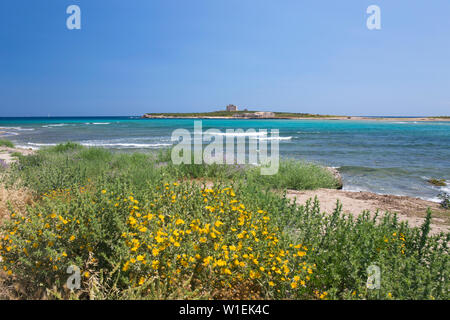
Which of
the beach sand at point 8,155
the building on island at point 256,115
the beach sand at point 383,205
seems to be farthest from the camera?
the building on island at point 256,115

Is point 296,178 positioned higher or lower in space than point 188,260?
lower

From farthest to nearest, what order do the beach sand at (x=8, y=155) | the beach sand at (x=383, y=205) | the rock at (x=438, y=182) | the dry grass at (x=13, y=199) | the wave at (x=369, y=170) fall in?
1. the wave at (x=369, y=170)
2. the beach sand at (x=8, y=155)
3. the rock at (x=438, y=182)
4. the beach sand at (x=383, y=205)
5. the dry grass at (x=13, y=199)

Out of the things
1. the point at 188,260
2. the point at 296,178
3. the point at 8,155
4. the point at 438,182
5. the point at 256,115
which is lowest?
the point at 438,182

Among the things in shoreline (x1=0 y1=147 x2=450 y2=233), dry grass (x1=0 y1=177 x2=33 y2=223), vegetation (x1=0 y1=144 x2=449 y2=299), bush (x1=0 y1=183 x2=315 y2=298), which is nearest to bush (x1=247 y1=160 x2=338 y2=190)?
shoreline (x1=0 y1=147 x2=450 y2=233)

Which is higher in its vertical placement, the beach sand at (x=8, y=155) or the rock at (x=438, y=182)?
the beach sand at (x=8, y=155)

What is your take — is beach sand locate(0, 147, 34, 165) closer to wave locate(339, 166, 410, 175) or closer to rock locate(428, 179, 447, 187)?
wave locate(339, 166, 410, 175)

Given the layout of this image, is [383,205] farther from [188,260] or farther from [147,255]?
[147,255]

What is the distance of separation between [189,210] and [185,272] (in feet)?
3.87

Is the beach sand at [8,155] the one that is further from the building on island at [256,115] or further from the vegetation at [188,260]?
the building on island at [256,115]

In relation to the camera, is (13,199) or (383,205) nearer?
(13,199)

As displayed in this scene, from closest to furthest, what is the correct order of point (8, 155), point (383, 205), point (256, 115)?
point (383, 205), point (8, 155), point (256, 115)

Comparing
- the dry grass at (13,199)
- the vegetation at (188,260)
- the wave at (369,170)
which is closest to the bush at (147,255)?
the vegetation at (188,260)

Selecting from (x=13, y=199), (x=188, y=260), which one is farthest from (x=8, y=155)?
(x=188, y=260)

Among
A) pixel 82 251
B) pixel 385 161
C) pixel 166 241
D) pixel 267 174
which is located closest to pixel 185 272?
pixel 166 241
